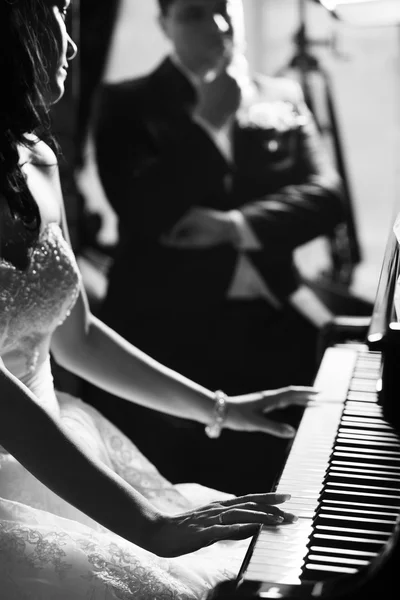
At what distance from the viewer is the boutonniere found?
2.54m

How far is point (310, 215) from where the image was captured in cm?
260

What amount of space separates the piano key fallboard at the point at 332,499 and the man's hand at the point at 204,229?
1.09m

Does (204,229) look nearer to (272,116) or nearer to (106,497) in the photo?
(272,116)

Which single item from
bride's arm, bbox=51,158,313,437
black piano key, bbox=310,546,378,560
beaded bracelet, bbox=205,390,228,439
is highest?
black piano key, bbox=310,546,378,560

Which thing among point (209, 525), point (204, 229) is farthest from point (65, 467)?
point (204, 229)

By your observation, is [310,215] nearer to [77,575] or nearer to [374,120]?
[374,120]

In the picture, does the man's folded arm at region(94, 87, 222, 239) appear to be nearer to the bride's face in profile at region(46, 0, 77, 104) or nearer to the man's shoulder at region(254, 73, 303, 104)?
the man's shoulder at region(254, 73, 303, 104)

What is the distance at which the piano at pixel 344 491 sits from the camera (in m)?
0.76

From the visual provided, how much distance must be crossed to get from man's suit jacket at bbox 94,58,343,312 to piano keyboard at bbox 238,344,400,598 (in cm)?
109

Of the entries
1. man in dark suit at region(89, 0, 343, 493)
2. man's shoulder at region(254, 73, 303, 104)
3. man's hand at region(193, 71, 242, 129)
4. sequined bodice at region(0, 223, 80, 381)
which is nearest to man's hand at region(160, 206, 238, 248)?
man in dark suit at region(89, 0, 343, 493)

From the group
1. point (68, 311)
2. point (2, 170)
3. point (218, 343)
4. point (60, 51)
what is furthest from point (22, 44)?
point (218, 343)

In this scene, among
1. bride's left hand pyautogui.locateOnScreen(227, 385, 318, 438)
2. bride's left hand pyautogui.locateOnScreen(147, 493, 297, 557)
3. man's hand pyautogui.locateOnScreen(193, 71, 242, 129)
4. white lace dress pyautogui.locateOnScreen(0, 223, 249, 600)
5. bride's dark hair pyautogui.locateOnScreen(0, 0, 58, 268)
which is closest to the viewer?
bride's left hand pyautogui.locateOnScreen(147, 493, 297, 557)

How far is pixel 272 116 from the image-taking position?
2.55m

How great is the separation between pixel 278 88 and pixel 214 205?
0.42m
